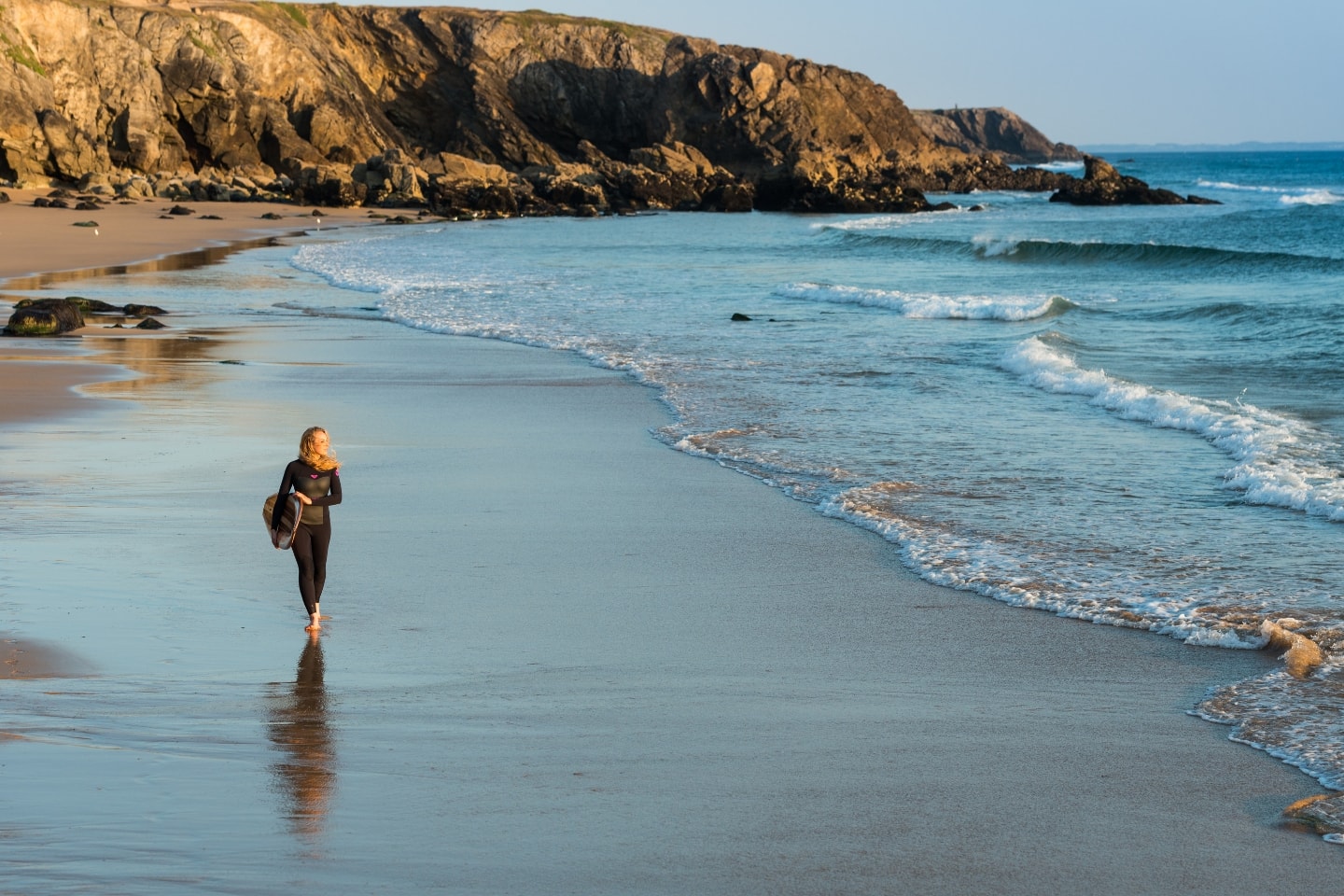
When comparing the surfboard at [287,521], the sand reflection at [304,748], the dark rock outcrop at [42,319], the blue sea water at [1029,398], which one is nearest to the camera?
the sand reflection at [304,748]

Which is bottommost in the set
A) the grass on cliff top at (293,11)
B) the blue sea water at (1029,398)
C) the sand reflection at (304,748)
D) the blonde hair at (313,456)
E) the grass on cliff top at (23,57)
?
the sand reflection at (304,748)

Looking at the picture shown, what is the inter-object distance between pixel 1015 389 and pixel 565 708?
→ 32.5 feet

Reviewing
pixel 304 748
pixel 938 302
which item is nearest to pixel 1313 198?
pixel 938 302

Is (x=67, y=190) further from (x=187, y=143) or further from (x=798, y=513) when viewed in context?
(x=798, y=513)

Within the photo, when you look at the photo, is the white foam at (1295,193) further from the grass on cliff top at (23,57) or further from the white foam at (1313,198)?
the grass on cliff top at (23,57)

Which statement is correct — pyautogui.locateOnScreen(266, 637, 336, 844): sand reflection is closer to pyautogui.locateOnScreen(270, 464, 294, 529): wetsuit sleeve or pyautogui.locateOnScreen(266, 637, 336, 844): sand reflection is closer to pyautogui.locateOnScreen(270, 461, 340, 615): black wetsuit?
pyautogui.locateOnScreen(270, 461, 340, 615): black wetsuit

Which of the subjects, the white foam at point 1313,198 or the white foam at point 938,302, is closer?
the white foam at point 938,302

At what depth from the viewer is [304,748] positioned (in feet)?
14.9

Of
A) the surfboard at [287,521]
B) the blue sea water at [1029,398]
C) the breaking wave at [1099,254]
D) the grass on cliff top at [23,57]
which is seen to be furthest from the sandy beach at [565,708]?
the grass on cliff top at [23,57]

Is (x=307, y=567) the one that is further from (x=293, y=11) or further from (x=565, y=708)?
(x=293, y=11)

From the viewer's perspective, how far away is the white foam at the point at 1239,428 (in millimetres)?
8781

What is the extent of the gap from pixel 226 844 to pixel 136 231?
35.5 m

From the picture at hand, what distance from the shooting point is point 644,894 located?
3568 millimetres

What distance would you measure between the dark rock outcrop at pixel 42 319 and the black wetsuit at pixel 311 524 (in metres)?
11.0
